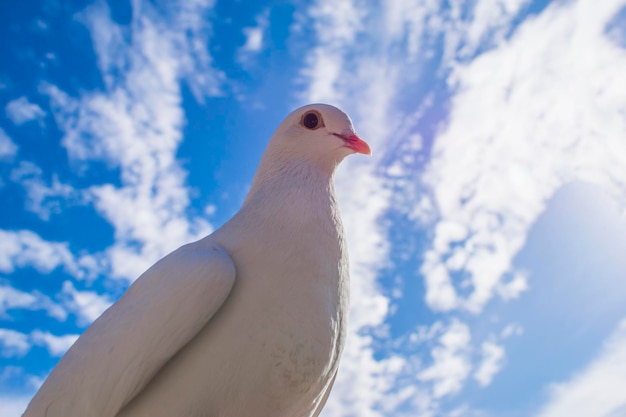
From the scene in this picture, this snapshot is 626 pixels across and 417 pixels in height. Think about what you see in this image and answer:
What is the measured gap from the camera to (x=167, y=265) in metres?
3.47

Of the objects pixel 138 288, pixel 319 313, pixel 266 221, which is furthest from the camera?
pixel 266 221

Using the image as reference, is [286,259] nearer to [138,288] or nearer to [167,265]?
[167,265]

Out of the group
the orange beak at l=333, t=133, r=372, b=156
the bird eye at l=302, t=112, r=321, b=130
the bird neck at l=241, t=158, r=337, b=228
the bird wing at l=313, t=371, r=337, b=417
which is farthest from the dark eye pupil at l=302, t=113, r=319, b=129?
the bird wing at l=313, t=371, r=337, b=417

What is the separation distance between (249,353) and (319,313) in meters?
0.54

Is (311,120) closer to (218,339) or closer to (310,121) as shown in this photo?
(310,121)

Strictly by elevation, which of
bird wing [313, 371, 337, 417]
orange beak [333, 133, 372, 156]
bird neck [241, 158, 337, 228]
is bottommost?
bird wing [313, 371, 337, 417]

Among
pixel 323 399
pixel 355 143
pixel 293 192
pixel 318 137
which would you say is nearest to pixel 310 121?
pixel 318 137

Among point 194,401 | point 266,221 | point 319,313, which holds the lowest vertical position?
point 194,401

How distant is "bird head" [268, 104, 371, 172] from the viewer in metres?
4.46

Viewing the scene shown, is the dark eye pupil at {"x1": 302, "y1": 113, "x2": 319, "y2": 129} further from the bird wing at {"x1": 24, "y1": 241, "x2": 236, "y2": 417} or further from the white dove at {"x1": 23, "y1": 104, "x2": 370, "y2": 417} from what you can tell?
the bird wing at {"x1": 24, "y1": 241, "x2": 236, "y2": 417}

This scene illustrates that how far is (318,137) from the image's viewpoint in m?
4.54

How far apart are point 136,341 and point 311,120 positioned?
2.63m

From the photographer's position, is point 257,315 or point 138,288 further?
point 138,288

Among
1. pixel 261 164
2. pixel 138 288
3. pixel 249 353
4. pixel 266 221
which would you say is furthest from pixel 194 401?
pixel 261 164
